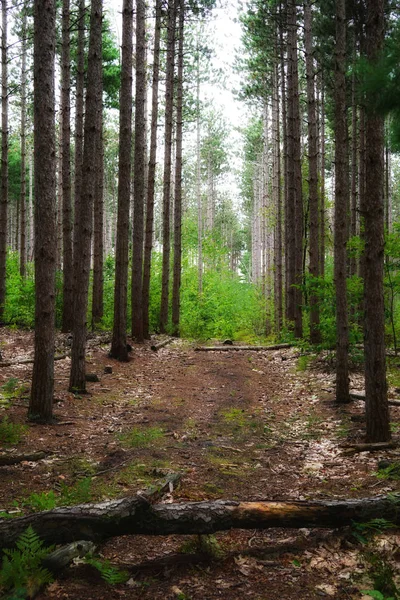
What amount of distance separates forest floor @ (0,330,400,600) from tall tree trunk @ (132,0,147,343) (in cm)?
338

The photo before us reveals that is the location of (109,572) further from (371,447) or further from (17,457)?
(371,447)

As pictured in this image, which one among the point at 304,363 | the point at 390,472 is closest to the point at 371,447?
the point at 390,472

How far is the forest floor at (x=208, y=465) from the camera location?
11.1ft

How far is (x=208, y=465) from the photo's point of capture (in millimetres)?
5824

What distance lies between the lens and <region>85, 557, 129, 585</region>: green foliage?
3.21 meters

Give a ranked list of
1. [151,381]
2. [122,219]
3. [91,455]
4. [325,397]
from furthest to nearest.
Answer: [122,219] < [151,381] < [325,397] < [91,455]

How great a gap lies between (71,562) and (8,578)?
48cm

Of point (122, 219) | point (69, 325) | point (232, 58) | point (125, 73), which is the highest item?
point (232, 58)

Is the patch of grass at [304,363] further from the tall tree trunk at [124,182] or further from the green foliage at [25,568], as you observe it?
the green foliage at [25,568]

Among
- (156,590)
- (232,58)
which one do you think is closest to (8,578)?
(156,590)

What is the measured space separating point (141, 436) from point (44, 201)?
370 centimetres

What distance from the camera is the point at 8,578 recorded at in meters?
3.03

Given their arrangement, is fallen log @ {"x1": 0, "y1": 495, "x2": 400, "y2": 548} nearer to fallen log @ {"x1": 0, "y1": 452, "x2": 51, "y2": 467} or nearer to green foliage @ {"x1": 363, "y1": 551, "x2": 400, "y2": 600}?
green foliage @ {"x1": 363, "y1": 551, "x2": 400, "y2": 600}

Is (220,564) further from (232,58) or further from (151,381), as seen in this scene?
(232,58)
